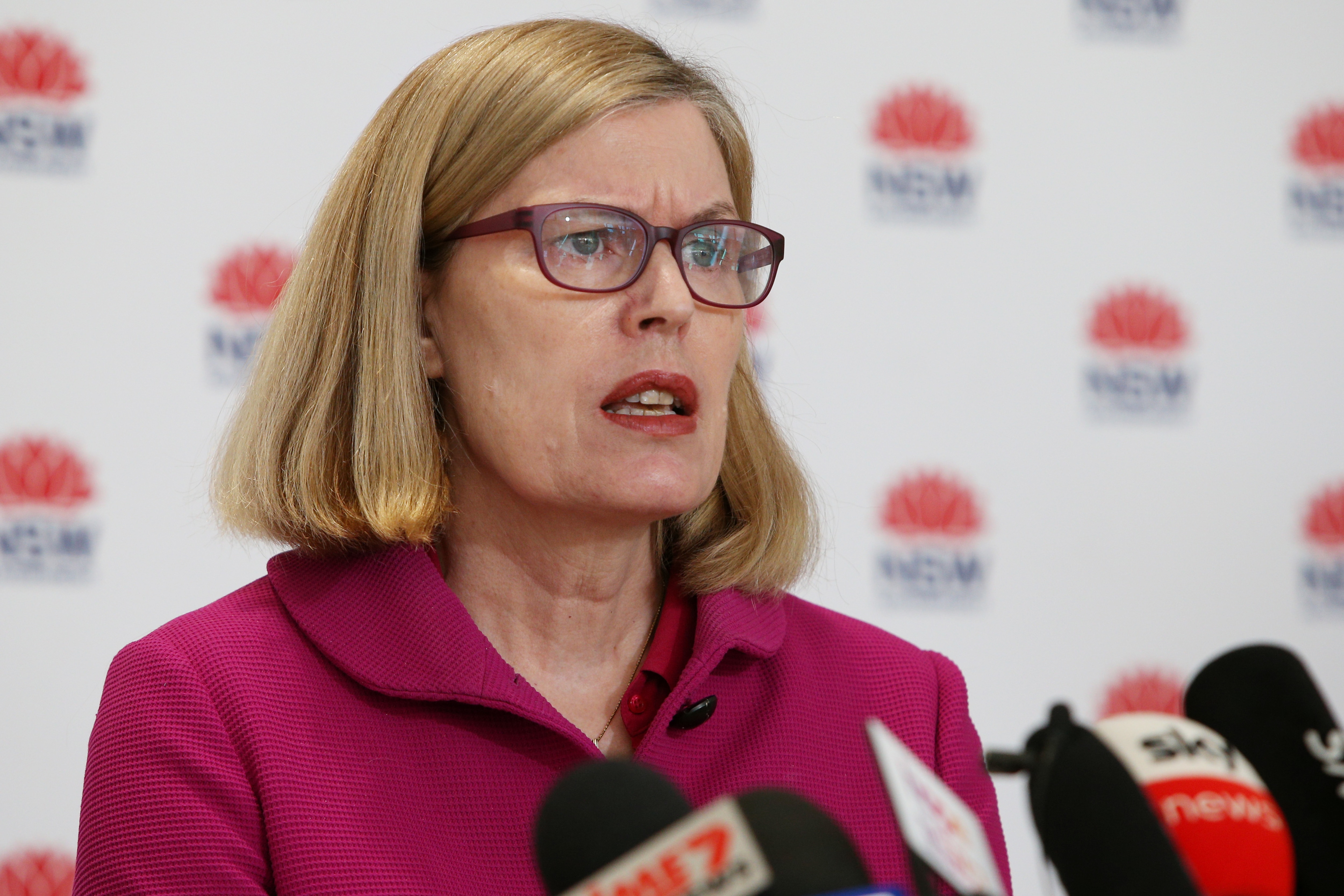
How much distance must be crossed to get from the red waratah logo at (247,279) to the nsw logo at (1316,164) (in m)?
1.81

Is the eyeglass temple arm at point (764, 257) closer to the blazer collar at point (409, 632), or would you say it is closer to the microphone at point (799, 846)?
the blazer collar at point (409, 632)

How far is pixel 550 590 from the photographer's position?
119 centimetres

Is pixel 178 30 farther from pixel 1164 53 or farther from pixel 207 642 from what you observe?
pixel 1164 53

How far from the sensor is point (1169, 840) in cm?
49

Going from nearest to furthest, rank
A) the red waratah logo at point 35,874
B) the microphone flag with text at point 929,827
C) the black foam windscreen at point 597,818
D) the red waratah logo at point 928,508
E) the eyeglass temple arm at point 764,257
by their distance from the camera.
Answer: the microphone flag with text at point 929,827 → the black foam windscreen at point 597,818 → the eyeglass temple arm at point 764,257 → the red waratah logo at point 35,874 → the red waratah logo at point 928,508

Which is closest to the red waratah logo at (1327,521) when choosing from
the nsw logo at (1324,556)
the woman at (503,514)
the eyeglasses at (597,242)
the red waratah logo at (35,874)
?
the nsw logo at (1324,556)

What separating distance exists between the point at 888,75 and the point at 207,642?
1.68 metres

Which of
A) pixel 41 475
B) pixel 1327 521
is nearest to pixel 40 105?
pixel 41 475

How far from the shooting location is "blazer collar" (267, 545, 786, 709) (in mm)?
1048

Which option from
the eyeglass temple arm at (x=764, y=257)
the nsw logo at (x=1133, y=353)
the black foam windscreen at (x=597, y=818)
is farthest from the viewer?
the nsw logo at (x=1133, y=353)

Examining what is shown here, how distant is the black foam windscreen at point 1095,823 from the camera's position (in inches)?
19.1

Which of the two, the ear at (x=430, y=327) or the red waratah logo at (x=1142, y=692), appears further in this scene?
the red waratah logo at (x=1142, y=692)

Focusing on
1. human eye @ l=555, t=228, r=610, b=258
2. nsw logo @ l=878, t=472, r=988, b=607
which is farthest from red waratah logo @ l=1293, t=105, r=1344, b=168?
human eye @ l=555, t=228, r=610, b=258

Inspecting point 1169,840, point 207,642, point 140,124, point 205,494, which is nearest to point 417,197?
point 207,642
